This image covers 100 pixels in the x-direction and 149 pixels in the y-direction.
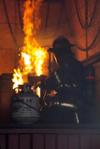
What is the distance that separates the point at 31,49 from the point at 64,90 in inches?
190

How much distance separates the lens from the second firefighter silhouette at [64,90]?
458cm

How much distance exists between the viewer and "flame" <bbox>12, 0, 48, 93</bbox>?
940cm

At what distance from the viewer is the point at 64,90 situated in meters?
4.91

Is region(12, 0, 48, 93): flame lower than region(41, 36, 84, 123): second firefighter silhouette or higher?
higher

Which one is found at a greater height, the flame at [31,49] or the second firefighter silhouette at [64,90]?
the flame at [31,49]

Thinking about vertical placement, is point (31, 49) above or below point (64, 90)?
above

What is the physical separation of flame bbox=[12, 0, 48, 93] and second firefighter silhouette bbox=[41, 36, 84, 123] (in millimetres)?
3645

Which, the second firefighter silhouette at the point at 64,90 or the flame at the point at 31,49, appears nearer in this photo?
the second firefighter silhouette at the point at 64,90

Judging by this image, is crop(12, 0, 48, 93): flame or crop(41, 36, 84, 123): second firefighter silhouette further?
crop(12, 0, 48, 93): flame

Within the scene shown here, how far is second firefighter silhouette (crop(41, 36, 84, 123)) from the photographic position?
4582 millimetres

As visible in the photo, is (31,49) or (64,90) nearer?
(64,90)

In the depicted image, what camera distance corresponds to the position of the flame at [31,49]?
940 centimetres

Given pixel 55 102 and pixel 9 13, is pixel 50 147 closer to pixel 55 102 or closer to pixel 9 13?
pixel 55 102

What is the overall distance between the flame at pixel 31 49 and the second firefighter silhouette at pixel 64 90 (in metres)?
3.64
